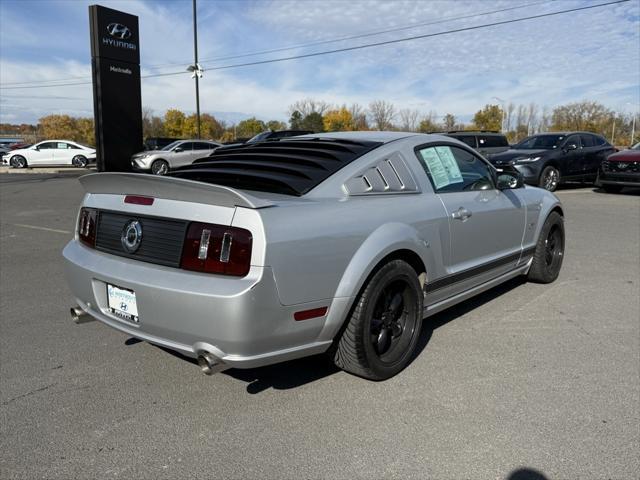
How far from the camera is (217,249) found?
2529mm

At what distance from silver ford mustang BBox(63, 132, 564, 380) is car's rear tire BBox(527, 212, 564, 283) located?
50.8 inches

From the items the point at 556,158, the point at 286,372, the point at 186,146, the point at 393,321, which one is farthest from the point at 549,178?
the point at 186,146

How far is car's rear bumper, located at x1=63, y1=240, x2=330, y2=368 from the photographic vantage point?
2.43m

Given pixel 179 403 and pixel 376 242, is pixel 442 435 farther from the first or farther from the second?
pixel 179 403

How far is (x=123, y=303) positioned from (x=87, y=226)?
2.42ft

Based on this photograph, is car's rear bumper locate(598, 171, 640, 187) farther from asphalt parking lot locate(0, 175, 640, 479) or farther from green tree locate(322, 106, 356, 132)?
green tree locate(322, 106, 356, 132)

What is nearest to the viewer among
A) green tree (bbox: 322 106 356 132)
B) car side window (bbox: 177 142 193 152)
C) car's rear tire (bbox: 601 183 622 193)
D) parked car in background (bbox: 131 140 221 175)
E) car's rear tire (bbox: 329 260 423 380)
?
car's rear tire (bbox: 329 260 423 380)

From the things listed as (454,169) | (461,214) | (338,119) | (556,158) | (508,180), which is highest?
(338,119)

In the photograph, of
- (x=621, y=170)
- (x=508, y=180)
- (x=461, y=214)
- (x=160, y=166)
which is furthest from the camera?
(x=160, y=166)

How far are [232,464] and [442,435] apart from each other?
106cm

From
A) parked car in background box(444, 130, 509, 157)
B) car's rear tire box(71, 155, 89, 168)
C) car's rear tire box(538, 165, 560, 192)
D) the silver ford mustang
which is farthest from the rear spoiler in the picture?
car's rear tire box(71, 155, 89, 168)

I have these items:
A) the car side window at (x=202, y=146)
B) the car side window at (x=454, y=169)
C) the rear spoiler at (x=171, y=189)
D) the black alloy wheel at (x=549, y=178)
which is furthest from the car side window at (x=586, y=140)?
the car side window at (x=202, y=146)

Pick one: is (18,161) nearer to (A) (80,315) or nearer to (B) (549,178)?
(B) (549,178)

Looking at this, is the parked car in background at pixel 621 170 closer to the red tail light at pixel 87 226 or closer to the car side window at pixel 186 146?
the red tail light at pixel 87 226
